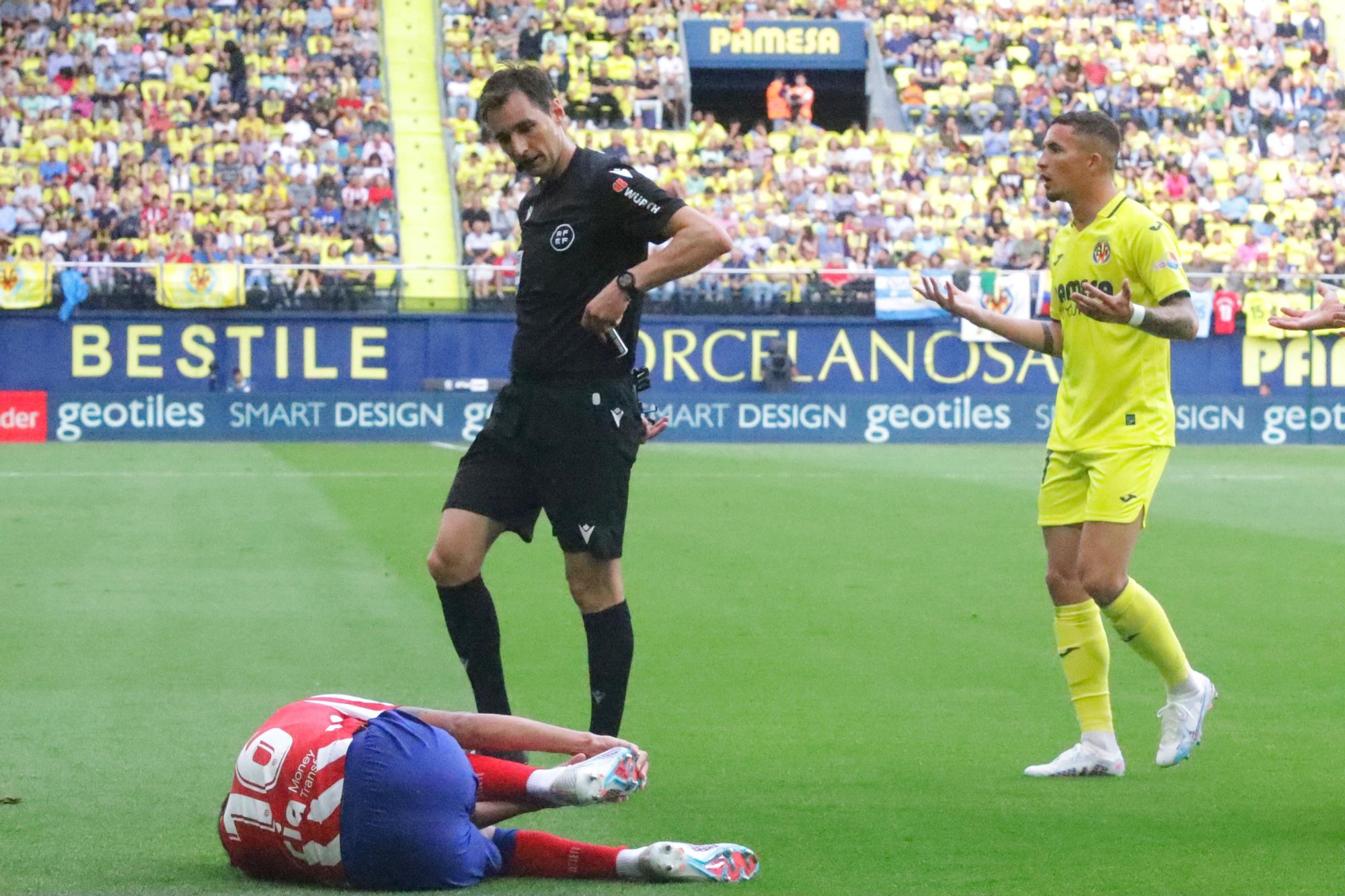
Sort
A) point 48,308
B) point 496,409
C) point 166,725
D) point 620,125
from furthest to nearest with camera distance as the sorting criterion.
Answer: point 620,125, point 48,308, point 166,725, point 496,409

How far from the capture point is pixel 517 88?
225 inches

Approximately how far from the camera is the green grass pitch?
195 inches

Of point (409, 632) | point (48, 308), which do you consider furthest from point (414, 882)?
point (48, 308)

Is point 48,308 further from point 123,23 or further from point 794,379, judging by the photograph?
point 794,379

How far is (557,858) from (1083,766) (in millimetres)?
2121

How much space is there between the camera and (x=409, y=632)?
30.0 ft

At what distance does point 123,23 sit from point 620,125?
28.5 feet

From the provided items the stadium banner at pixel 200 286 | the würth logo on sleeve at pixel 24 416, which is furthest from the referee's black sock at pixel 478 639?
the stadium banner at pixel 200 286

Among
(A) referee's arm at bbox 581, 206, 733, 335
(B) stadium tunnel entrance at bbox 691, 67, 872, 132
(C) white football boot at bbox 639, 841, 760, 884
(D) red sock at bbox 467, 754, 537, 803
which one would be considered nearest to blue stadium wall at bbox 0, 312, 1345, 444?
(B) stadium tunnel entrance at bbox 691, 67, 872, 132

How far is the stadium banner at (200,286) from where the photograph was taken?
1105 inches

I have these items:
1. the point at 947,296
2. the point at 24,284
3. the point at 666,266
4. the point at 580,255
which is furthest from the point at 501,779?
the point at 24,284

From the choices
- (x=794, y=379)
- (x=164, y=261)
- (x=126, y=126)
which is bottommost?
(x=794, y=379)

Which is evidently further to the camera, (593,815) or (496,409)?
(496,409)

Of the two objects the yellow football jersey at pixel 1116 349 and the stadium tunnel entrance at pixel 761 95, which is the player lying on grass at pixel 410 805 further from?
the stadium tunnel entrance at pixel 761 95
